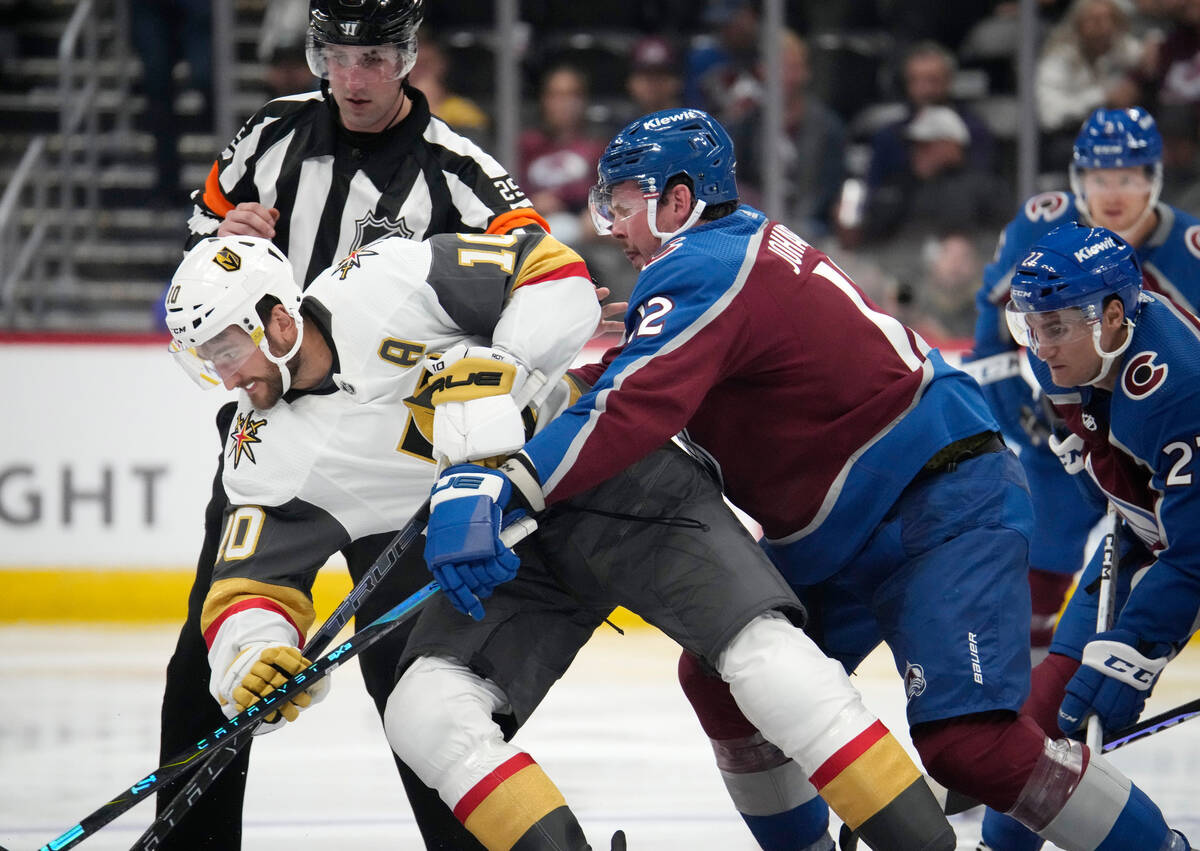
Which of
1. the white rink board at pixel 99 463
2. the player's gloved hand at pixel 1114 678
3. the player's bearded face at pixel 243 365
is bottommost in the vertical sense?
the white rink board at pixel 99 463

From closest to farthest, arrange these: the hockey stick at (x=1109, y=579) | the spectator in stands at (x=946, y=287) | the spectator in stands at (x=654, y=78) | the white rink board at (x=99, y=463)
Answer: the hockey stick at (x=1109, y=579) < the white rink board at (x=99, y=463) < the spectator in stands at (x=946, y=287) < the spectator in stands at (x=654, y=78)

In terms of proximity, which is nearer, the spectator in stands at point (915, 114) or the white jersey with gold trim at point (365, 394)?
the white jersey with gold trim at point (365, 394)

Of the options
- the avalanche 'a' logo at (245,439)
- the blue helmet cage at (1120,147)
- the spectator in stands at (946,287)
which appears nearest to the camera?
the avalanche 'a' logo at (245,439)

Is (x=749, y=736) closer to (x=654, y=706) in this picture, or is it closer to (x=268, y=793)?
(x=268, y=793)

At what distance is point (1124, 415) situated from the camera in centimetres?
276

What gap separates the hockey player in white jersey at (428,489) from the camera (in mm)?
2334

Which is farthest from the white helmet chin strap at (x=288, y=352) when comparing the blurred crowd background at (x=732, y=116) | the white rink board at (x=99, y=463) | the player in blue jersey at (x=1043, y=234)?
the blurred crowd background at (x=732, y=116)

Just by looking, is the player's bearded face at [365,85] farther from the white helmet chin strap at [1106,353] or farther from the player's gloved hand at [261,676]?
the white helmet chin strap at [1106,353]

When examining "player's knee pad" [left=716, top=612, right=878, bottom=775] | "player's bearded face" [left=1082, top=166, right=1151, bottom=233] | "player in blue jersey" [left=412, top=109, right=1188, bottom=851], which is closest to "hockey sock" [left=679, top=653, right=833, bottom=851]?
"player in blue jersey" [left=412, top=109, right=1188, bottom=851]

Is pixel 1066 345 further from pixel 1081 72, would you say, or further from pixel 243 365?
pixel 1081 72

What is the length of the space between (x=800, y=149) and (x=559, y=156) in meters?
0.89

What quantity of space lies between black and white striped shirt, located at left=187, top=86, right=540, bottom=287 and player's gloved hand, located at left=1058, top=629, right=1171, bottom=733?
1.24m

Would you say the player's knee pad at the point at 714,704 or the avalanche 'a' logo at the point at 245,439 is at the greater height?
the avalanche 'a' logo at the point at 245,439

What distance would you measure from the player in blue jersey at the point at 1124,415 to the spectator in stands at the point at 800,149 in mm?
3324
